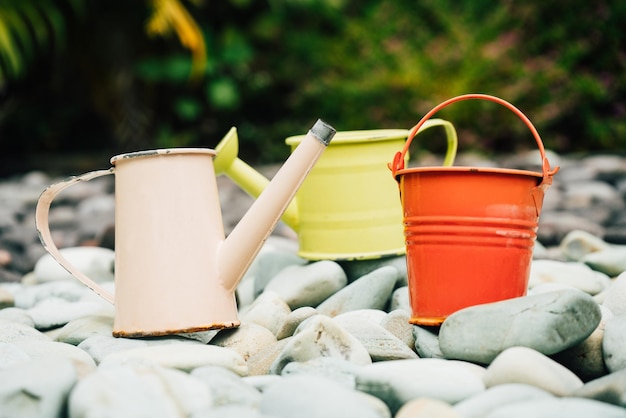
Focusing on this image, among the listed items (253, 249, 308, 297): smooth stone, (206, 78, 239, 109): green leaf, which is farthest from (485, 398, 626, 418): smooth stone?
(206, 78, 239, 109): green leaf

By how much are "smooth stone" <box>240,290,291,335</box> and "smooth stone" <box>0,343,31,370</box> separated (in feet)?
1.72

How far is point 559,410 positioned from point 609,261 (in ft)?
4.06

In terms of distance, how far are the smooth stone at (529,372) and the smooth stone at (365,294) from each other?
592 millimetres

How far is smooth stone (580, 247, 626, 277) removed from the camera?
7.52 ft

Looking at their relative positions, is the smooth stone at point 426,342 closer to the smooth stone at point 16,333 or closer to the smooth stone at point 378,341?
the smooth stone at point 378,341

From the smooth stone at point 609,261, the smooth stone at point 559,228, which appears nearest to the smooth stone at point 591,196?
the smooth stone at point 559,228

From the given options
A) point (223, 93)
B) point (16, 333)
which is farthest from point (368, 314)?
point (223, 93)

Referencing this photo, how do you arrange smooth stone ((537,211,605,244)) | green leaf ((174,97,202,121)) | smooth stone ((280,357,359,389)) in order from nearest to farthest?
smooth stone ((280,357,359,389)), smooth stone ((537,211,605,244)), green leaf ((174,97,202,121))

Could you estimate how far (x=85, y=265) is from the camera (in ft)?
8.34

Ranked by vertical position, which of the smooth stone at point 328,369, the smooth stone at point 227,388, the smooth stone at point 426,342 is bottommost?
the smooth stone at point 426,342

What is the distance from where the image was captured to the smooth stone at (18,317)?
1940mm

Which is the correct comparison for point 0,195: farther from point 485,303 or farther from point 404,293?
point 485,303

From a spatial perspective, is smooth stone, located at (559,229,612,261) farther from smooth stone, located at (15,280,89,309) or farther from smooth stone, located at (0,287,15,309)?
smooth stone, located at (0,287,15,309)

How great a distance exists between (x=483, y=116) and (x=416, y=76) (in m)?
0.56
